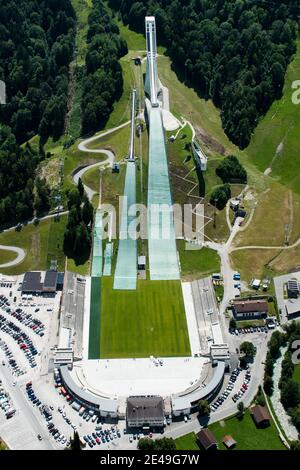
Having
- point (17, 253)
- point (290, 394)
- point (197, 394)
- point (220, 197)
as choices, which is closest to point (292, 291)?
point (290, 394)

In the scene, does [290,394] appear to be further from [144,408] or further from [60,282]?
[60,282]

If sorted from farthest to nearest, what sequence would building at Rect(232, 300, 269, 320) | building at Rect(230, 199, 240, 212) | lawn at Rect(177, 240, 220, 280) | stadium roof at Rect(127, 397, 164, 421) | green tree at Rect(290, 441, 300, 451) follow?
building at Rect(230, 199, 240, 212) → lawn at Rect(177, 240, 220, 280) → building at Rect(232, 300, 269, 320) → stadium roof at Rect(127, 397, 164, 421) → green tree at Rect(290, 441, 300, 451)

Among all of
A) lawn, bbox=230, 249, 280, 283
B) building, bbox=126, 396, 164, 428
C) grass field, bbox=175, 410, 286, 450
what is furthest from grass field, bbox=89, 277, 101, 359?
lawn, bbox=230, 249, 280, 283

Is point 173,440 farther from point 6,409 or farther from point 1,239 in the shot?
point 1,239

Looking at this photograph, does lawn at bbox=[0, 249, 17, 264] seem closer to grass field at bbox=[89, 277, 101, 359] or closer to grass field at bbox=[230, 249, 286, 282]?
grass field at bbox=[89, 277, 101, 359]

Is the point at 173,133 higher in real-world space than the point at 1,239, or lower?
higher

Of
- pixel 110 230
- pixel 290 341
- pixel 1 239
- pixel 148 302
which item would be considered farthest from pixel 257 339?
pixel 1 239
